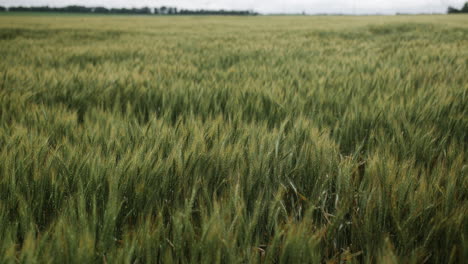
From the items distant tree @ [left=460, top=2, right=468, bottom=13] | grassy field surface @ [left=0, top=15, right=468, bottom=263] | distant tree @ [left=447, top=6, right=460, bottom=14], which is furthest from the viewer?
distant tree @ [left=447, top=6, right=460, bottom=14]

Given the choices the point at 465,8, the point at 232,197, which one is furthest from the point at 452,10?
the point at 232,197

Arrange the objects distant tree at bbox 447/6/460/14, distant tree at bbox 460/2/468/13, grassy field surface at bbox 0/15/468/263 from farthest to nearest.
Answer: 1. distant tree at bbox 447/6/460/14
2. distant tree at bbox 460/2/468/13
3. grassy field surface at bbox 0/15/468/263

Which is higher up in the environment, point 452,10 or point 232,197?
point 452,10

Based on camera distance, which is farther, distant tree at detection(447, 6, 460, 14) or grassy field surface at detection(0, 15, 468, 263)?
distant tree at detection(447, 6, 460, 14)

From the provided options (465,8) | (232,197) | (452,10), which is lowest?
(232,197)

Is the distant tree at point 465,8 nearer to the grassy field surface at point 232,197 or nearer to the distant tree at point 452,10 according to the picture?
the distant tree at point 452,10

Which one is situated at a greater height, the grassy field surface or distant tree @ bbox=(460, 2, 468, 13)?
distant tree @ bbox=(460, 2, 468, 13)

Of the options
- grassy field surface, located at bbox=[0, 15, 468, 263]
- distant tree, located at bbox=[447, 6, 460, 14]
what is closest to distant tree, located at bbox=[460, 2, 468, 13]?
distant tree, located at bbox=[447, 6, 460, 14]

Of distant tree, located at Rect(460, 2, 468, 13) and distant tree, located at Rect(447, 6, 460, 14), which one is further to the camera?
distant tree, located at Rect(447, 6, 460, 14)

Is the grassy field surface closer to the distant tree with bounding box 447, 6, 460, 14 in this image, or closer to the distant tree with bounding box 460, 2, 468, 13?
the distant tree with bounding box 460, 2, 468, 13

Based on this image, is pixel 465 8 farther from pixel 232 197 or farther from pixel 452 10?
pixel 232 197

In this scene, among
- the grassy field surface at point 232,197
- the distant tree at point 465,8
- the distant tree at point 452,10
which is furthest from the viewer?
the distant tree at point 452,10

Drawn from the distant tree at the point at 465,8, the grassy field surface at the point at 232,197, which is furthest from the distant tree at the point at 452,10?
the grassy field surface at the point at 232,197

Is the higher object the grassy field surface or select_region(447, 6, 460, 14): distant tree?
select_region(447, 6, 460, 14): distant tree
